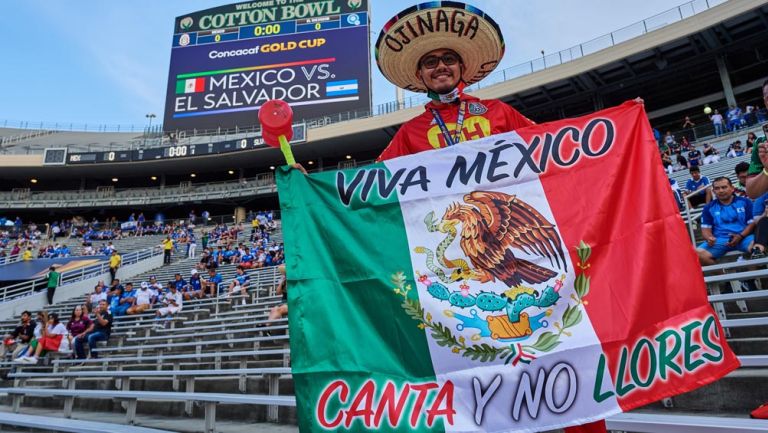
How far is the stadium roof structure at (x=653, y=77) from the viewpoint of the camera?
2061cm

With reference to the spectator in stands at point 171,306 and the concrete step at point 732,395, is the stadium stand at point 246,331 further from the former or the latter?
the spectator in stands at point 171,306

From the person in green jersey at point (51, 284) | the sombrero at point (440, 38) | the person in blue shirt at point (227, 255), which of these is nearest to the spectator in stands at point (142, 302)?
the person in green jersey at point (51, 284)

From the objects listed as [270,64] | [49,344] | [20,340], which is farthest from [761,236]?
[270,64]

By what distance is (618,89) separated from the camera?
24.7 meters

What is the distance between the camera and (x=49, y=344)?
9.11 m

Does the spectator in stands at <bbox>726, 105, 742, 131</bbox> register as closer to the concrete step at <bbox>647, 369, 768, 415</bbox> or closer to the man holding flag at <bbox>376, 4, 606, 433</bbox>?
the concrete step at <bbox>647, 369, 768, 415</bbox>

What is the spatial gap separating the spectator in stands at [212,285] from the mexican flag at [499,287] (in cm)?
1022

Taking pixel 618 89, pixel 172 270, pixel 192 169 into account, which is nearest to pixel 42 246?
pixel 192 169

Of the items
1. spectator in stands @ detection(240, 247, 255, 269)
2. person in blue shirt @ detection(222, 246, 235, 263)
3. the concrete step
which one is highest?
person in blue shirt @ detection(222, 246, 235, 263)

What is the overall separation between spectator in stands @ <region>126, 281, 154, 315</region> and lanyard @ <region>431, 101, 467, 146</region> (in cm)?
1037

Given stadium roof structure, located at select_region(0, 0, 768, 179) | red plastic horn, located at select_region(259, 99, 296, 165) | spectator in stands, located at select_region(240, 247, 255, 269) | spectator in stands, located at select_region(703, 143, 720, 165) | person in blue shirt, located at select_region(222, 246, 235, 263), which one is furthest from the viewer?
stadium roof structure, located at select_region(0, 0, 768, 179)

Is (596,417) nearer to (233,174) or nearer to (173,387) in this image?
(173,387)

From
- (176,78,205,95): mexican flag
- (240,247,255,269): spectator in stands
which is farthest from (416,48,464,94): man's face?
(176,78,205,95): mexican flag

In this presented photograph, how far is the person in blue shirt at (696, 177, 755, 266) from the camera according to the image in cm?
484
